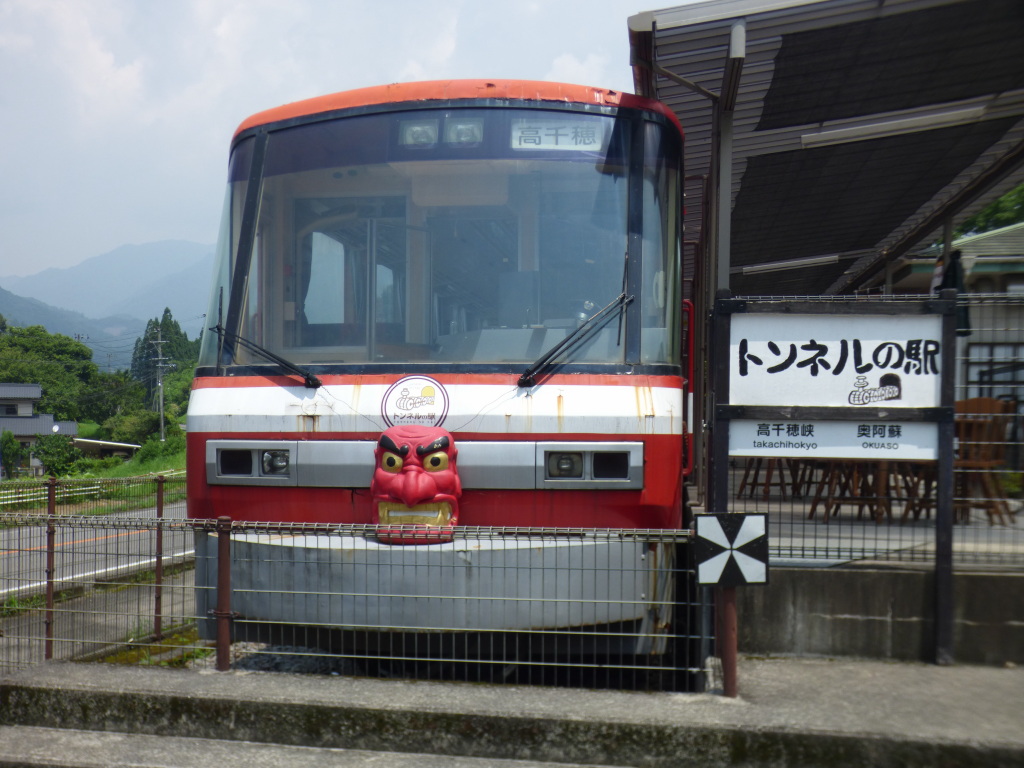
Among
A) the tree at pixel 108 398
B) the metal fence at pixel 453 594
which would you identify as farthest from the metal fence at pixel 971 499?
the tree at pixel 108 398

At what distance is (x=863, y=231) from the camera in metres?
12.8

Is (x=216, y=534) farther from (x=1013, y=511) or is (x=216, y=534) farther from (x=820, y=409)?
(x=1013, y=511)

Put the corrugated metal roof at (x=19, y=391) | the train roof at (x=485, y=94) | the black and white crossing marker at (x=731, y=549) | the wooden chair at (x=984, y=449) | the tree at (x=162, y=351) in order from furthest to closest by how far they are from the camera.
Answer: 1. the tree at (x=162, y=351)
2. the corrugated metal roof at (x=19, y=391)
3. the train roof at (x=485, y=94)
4. the wooden chair at (x=984, y=449)
5. the black and white crossing marker at (x=731, y=549)

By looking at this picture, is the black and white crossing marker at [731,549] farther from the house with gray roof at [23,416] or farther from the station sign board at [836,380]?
the house with gray roof at [23,416]

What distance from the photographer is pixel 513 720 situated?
172 inches

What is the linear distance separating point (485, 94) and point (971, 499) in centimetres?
361

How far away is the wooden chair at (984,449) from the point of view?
17.3 feet

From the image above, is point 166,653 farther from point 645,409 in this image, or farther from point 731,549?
point 731,549

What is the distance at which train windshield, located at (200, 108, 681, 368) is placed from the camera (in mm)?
5387

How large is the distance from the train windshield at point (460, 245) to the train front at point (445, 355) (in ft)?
0.04

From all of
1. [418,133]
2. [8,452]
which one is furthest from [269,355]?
[8,452]

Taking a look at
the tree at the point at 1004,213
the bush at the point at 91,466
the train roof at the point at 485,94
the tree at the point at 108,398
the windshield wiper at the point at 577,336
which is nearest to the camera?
the windshield wiper at the point at 577,336

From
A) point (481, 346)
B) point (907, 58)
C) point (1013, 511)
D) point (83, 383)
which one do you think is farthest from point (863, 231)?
point (83, 383)

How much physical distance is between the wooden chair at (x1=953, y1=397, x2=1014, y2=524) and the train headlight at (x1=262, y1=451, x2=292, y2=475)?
3.71 m
